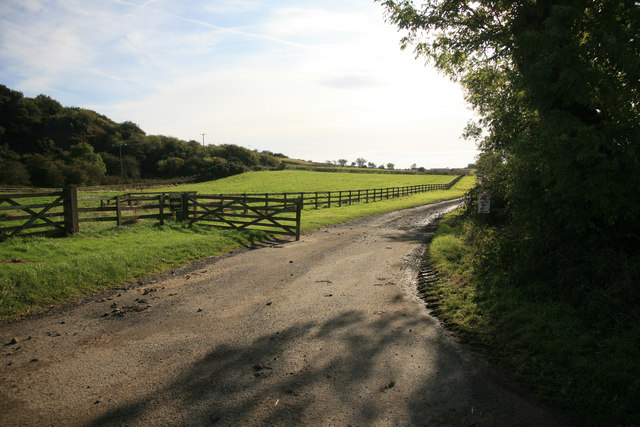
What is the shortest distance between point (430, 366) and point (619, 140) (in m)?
4.72

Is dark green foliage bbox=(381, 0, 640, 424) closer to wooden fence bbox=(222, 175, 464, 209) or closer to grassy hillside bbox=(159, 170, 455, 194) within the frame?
wooden fence bbox=(222, 175, 464, 209)

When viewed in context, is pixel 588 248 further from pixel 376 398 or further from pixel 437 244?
pixel 437 244

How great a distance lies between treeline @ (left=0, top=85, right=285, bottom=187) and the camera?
66.0 m

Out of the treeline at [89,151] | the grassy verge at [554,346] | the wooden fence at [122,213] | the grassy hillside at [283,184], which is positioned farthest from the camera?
the treeline at [89,151]

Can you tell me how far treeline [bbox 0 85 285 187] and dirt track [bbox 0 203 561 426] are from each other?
6815cm

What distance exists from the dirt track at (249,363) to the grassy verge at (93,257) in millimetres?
716

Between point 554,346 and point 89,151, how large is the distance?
97821mm

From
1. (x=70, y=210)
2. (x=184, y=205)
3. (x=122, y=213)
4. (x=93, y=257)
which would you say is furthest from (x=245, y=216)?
(x=93, y=257)

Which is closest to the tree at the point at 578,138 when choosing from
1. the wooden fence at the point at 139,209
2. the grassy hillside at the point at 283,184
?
the wooden fence at the point at 139,209

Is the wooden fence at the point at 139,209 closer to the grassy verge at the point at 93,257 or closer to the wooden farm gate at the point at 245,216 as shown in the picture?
the wooden farm gate at the point at 245,216

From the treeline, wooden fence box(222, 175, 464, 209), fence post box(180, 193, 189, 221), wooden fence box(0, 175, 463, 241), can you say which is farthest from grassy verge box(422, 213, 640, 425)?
the treeline

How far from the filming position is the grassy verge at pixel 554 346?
3592 mm

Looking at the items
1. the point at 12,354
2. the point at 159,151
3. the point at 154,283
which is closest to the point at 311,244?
the point at 154,283

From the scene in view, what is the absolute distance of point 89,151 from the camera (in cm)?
8194
